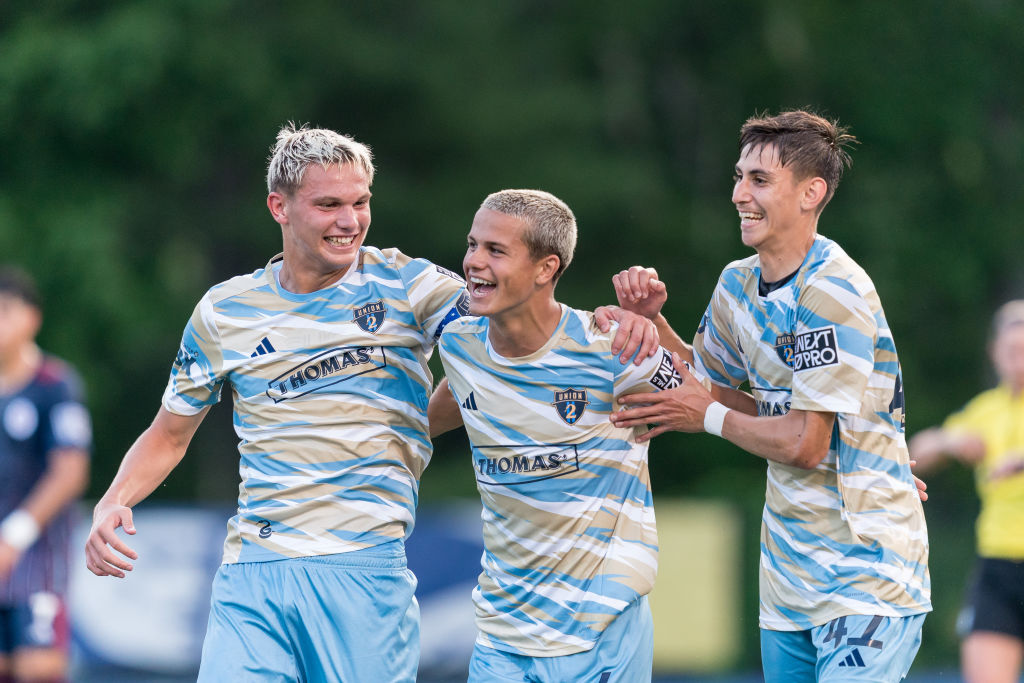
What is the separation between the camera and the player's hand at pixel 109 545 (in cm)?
480

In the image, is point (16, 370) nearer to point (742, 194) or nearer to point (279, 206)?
point (279, 206)

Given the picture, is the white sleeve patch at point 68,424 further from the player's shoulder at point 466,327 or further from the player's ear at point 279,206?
the player's shoulder at point 466,327

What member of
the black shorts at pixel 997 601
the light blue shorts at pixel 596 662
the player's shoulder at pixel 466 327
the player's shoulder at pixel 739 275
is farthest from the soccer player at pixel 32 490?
the black shorts at pixel 997 601

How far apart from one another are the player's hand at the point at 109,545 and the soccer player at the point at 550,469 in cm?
123

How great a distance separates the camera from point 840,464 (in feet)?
15.8

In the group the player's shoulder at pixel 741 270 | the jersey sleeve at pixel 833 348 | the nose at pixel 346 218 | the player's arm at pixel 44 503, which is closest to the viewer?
the jersey sleeve at pixel 833 348

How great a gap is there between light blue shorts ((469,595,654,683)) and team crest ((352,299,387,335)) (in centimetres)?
120

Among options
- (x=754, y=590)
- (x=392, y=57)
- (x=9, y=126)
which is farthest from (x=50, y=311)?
(x=754, y=590)

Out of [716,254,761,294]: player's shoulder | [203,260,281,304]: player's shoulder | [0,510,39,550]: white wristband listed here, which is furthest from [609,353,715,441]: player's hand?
[0,510,39,550]: white wristband

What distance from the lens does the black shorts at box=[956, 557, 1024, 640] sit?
7516 millimetres

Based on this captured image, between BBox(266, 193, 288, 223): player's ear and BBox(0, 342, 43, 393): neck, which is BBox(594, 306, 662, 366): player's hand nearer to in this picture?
BBox(266, 193, 288, 223): player's ear

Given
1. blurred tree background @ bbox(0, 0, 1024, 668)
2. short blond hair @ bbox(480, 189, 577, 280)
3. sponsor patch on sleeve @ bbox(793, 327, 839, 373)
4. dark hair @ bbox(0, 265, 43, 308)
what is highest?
blurred tree background @ bbox(0, 0, 1024, 668)

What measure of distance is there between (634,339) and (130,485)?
6.18ft

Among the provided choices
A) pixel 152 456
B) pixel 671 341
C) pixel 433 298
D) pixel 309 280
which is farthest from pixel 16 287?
pixel 671 341
